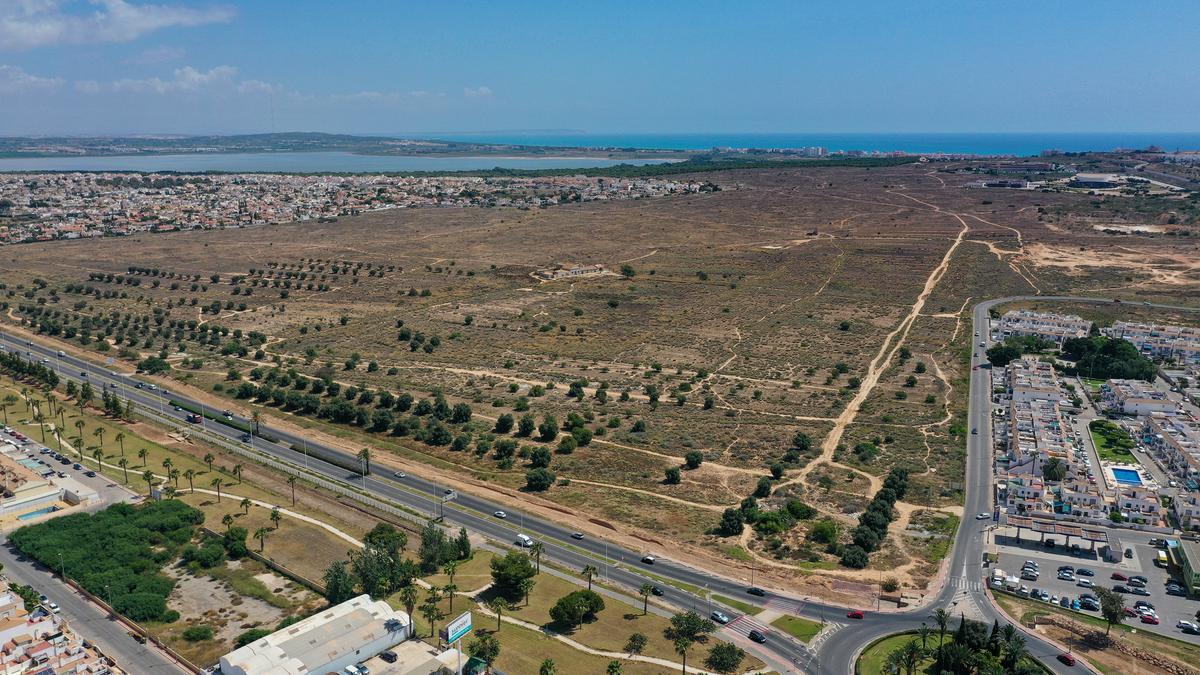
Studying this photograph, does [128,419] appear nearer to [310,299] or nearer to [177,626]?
[177,626]

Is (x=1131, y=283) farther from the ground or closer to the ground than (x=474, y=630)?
farther from the ground

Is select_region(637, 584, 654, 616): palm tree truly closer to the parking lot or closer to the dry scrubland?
the dry scrubland

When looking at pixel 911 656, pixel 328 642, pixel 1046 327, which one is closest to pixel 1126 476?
pixel 911 656

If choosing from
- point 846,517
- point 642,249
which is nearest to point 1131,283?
point 642,249

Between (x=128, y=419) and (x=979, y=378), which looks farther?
(x=979, y=378)

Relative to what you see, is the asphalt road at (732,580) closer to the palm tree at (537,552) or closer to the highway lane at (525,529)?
the highway lane at (525,529)

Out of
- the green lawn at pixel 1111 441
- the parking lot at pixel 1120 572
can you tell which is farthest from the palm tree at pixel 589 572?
the green lawn at pixel 1111 441

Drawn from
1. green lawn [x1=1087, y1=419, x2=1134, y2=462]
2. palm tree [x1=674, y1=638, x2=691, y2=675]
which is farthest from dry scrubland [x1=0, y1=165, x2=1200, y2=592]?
palm tree [x1=674, y1=638, x2=691, y2=675]
